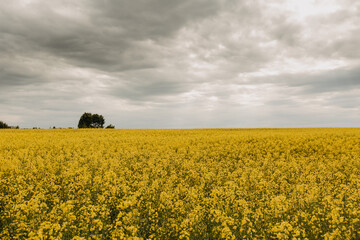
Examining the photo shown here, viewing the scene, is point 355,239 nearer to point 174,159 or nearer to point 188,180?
point 188,180

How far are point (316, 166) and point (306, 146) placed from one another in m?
8.03

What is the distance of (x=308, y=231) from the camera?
286 inches

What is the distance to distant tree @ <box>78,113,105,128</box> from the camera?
4144 inches

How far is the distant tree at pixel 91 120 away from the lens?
105 m

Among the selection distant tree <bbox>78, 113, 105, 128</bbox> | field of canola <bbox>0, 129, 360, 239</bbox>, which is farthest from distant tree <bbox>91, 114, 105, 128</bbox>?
field of canola <bbox>0, 129, 360, 239</bbox>

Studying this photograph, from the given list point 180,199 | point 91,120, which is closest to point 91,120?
point 91,120

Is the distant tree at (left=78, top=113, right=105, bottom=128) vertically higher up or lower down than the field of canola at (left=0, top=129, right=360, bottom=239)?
higher up

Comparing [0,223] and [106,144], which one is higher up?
[106,144]

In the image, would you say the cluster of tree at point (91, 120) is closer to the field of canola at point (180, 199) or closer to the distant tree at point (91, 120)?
the distant tree at point (91, 120)

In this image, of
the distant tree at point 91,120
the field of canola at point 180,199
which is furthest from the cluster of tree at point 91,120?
the field of canola at point 180,199

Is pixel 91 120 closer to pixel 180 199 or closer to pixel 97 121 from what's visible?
pixel 97 121

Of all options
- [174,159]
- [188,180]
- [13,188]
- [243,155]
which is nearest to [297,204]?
[188,180]

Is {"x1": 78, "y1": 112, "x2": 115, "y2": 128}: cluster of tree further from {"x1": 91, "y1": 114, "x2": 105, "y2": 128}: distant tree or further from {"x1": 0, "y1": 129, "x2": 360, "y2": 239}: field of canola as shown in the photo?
{"x1": 0, "y1": 129, "x2": 360, "y2": 239}: field of canola

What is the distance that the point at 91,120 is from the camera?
106625 mm
